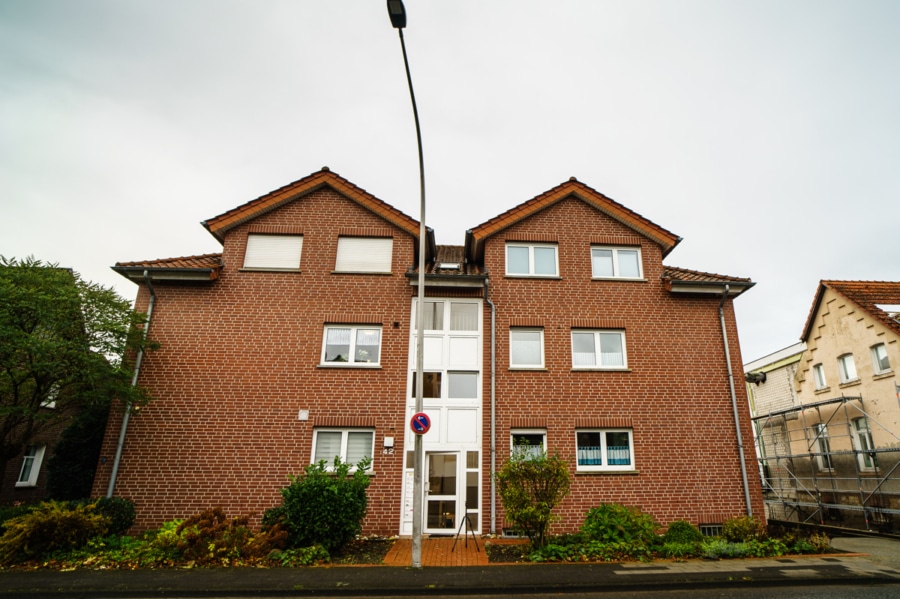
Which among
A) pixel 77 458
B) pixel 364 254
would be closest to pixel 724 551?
pixel 364 254

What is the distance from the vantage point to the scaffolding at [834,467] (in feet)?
53.3

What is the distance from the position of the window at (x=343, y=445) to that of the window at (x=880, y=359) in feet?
58.2

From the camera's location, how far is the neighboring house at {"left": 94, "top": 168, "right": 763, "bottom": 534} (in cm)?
1282

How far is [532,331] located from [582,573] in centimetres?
692

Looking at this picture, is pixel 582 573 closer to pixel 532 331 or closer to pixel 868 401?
pixel 532 331

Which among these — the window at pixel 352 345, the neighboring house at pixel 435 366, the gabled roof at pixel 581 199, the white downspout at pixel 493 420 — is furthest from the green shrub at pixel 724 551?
the window at pixel 352 345

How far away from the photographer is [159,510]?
12.3 m

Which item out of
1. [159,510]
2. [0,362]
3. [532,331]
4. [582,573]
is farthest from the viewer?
[532,331]

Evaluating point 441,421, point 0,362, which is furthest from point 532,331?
point 0,362

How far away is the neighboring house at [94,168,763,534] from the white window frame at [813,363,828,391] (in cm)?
976

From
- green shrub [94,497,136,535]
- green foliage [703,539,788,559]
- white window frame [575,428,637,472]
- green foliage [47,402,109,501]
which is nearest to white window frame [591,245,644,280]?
white window frame [575,428,637,472]

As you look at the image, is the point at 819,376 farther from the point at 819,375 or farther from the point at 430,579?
the point at 430,579

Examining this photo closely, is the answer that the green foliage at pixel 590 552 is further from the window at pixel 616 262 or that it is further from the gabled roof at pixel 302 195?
the gabled roof at pixel 302 195

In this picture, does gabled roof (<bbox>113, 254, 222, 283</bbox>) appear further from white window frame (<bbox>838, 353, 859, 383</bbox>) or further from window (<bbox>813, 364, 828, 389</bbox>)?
window (<bbox>813, 364, 828, 389</bbox>)
